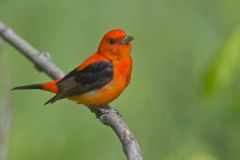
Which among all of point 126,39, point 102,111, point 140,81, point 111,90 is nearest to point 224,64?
point 102,111

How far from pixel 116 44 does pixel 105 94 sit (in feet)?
1.61

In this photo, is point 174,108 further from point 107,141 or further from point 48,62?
point 48,62

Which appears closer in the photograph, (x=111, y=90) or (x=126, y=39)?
(x=111, y=90)

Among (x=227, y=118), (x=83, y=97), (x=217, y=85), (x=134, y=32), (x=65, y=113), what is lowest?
(x=217, y=85)

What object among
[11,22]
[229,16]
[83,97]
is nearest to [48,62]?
[83,97]

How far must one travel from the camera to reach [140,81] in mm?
7363

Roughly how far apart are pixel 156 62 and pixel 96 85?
2141 millimetres

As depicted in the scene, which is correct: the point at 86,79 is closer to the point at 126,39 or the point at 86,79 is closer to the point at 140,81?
the point at 126,39

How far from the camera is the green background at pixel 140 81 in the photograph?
6188mm

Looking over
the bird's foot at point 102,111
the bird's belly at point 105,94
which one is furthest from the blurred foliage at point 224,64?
the bird's belly at point 105,94

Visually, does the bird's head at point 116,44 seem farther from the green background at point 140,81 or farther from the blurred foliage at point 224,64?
the blurred foliage at point 224,64

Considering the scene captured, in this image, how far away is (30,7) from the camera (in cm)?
779

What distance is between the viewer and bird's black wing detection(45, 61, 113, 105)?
5457 mm

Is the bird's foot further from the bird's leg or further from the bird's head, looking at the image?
the bird's head
